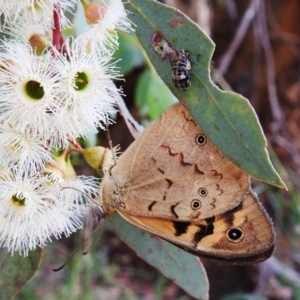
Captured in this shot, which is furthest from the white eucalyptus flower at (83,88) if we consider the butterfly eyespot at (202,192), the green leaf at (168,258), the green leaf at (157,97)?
the green leaf at (157,97)

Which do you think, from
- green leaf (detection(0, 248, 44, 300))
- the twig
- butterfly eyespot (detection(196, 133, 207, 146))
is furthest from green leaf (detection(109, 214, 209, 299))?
the twig

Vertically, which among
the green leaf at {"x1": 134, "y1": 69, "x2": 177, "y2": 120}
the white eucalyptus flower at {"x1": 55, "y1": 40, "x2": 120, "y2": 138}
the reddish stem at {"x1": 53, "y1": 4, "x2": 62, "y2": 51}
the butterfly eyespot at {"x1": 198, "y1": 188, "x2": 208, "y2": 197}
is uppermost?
the reddish stem at {"x1": 53, "y1": 4, "x2": 62, "y2": 51}

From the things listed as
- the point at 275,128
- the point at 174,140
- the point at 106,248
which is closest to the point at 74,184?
the point at 174,140

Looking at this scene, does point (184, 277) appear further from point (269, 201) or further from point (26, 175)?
point (269, 201)

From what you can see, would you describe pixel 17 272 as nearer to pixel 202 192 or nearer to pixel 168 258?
pixel 168 258

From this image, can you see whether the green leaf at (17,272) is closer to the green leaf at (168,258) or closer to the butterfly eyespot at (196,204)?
the green leaf at (168,258)

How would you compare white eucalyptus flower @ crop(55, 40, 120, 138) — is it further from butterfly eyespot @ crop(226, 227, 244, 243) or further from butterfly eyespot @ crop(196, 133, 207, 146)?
butterfly eyespot @ crop(226, 227, 244, 243)

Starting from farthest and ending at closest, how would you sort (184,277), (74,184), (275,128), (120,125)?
(120,125) < (275,128) < (184,277) < (74,184)
